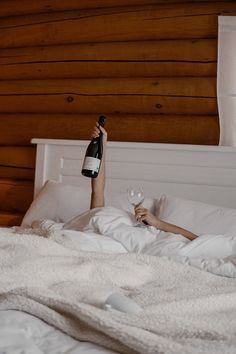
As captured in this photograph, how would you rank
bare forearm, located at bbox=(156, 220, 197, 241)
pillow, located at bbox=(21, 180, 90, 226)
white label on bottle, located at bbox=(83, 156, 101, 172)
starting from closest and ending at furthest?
1. bare forearm, located at bbox=(156, 220, 197, 241)
2. white label on bottle, located at bbox=(83, 156, 101, 172)
3. pillow, located at bbox=(21, 180, 90, 226)

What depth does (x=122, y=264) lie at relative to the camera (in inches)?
71.4

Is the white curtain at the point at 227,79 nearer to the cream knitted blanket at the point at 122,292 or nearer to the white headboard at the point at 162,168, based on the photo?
the white headboard at the point at 162,168

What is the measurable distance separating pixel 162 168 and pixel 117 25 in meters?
1.11

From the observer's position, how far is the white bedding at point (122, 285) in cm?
103

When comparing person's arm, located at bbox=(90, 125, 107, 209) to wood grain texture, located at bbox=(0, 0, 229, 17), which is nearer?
person's arm, located at bbox=(90, 125, 107, 209)

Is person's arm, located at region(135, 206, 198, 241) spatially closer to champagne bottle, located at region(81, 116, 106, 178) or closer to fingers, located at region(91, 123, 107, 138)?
champagne bottle, located at region(81, 116, 106, 178)

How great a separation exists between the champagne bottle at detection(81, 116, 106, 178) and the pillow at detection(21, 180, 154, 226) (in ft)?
0.73

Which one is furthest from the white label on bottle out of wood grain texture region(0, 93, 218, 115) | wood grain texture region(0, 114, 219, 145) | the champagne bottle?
wood grain texture region(0, 93, 218, 115)

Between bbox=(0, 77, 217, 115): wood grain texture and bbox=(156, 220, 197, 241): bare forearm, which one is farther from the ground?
bbox=(0, 77, 217, 115): wood grain texture

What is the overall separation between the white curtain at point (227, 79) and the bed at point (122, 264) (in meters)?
0.21

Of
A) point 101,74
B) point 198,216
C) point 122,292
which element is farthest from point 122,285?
point 101,74

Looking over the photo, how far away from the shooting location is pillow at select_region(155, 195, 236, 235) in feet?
8.70

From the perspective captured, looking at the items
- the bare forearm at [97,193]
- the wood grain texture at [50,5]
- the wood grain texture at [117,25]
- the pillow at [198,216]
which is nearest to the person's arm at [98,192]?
the bare forearm at [97,193]

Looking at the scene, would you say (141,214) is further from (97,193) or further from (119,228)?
(97,193)
